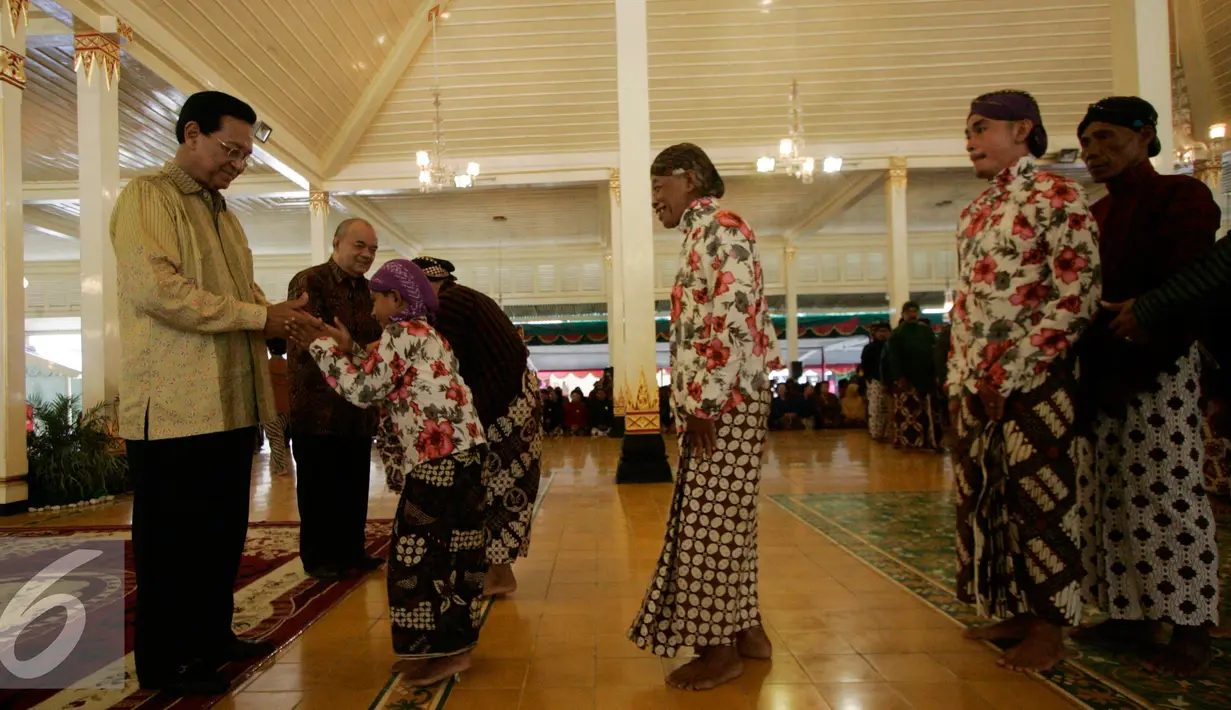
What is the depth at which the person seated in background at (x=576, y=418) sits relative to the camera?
12.2 meters

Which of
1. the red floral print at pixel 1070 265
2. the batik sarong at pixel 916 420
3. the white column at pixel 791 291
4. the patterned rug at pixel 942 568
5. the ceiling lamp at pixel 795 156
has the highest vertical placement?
the ceiling lamp at pixel 795 156

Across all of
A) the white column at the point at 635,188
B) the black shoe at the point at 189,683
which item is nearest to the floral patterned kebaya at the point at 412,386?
the black shoe at the point at 189,683

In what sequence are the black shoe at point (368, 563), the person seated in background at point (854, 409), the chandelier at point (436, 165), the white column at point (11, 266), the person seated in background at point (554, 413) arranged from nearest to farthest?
the black shoe at point (368, 563) → the white column at point (11, 266) → the chandelier at point (436, 165) → the person seated in background at point (854, 409) → the person seated in background at point (554, 413)

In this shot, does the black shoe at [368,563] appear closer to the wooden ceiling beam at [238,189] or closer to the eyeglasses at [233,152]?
the eyeglasses at [233,152]

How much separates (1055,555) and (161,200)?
2.61 m

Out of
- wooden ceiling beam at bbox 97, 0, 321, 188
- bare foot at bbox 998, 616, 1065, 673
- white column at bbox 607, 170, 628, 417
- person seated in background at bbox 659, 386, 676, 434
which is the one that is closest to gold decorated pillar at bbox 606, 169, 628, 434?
white column at bbox 607, 170, 628, 417

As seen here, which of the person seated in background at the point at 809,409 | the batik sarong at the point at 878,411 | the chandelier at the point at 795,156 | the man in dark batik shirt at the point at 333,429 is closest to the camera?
the man in dark batik shirt at the point at 333,429

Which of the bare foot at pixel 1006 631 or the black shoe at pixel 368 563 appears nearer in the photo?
the bare foot at pixel 1006 631

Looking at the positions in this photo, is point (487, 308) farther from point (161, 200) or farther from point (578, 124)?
point (578, 124)

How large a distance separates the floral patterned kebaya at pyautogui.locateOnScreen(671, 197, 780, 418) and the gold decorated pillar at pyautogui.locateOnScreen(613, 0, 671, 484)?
13.1ft

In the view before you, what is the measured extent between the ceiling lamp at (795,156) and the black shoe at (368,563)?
6690mm

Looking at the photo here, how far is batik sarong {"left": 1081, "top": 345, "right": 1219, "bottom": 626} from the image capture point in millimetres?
2051

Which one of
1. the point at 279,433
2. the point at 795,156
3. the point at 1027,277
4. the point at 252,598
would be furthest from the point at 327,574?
the point at 795,156

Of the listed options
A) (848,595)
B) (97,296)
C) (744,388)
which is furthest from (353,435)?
(97,296)
